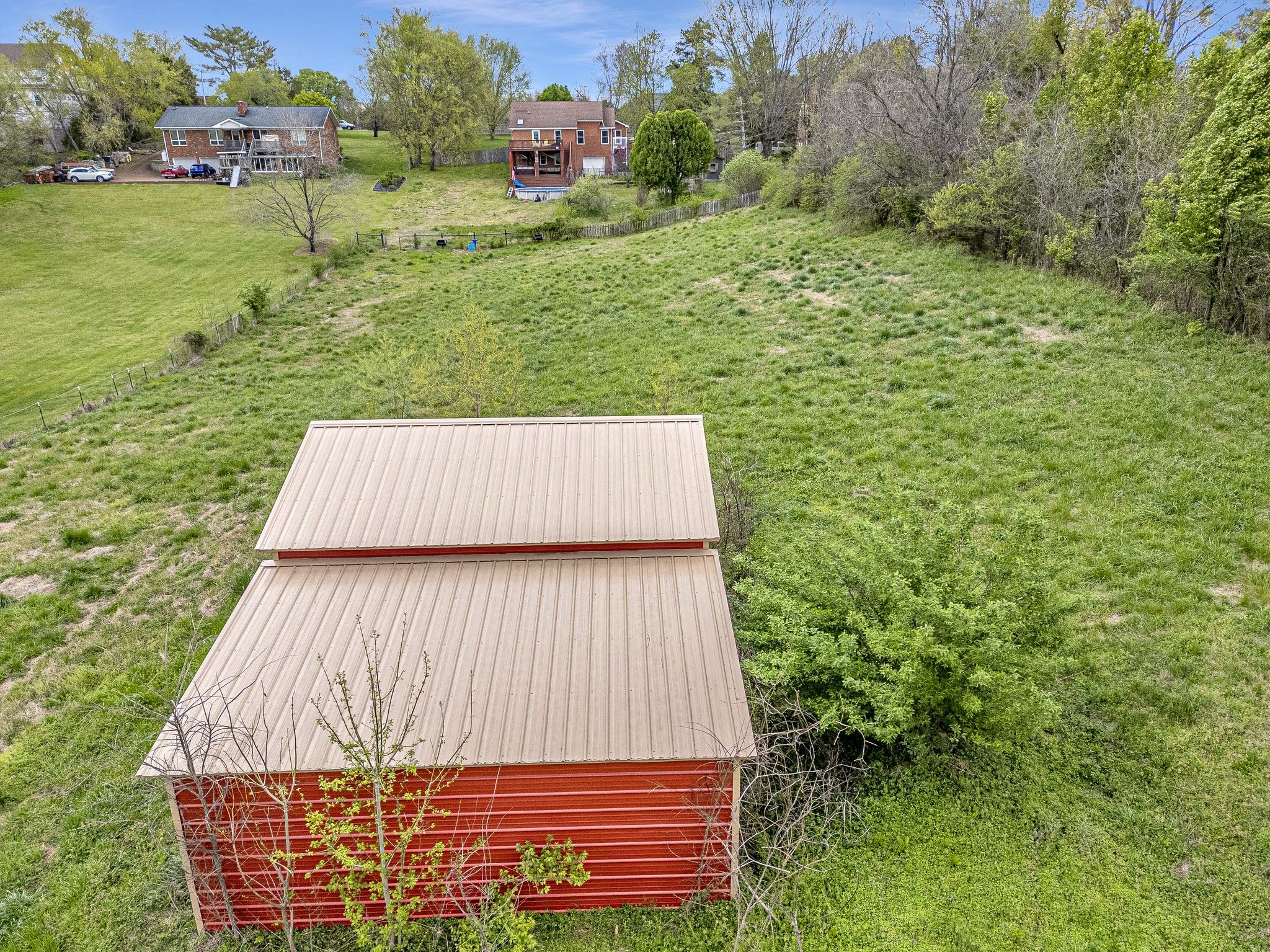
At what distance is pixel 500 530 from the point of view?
28.7 feet

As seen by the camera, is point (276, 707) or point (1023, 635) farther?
point (1023, 635)

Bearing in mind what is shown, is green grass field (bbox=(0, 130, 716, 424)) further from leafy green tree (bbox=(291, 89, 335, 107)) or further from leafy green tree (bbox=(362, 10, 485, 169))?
leafy green tree (bbox=(291, 89, 335, 107))

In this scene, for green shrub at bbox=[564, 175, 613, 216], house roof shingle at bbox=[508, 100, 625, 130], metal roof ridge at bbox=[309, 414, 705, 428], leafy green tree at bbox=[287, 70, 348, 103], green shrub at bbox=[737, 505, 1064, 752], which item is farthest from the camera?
leafy green tree at bbox=[287, 70, 348, 103]

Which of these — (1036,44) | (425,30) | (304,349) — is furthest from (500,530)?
(425,30)

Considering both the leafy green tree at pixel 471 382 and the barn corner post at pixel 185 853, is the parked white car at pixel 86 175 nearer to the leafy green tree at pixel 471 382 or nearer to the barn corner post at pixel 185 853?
the leafy green tree at pixel 471 382

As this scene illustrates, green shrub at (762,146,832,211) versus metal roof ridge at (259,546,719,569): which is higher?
green shrub at (762,146,832,211)

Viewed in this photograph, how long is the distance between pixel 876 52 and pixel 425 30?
34923 millimetres

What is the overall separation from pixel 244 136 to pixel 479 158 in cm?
1802

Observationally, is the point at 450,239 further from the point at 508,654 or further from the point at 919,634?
the point at 919,634

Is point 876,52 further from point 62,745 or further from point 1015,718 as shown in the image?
point 62,745

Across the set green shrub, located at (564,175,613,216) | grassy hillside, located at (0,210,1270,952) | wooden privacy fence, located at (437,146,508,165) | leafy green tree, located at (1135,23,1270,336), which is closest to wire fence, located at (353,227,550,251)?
green shrub, located at (564,175,613,216)

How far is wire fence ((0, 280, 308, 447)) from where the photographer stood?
1889 cm

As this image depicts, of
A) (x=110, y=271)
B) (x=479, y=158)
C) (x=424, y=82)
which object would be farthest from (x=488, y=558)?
(x=479, y=158)

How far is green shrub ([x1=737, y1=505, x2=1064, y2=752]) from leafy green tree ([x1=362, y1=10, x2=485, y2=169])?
2213 inches
